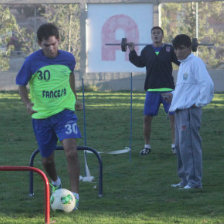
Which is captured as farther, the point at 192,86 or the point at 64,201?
the point at 192,86

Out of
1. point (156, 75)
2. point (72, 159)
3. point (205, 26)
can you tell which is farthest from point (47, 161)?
point (205, 26)

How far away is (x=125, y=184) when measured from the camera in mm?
7879

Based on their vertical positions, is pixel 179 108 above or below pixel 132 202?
above

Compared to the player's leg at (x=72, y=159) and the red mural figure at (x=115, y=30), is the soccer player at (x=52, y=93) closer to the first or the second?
the player's leg at (x=72, y=159)

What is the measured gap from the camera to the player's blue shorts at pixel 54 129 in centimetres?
657

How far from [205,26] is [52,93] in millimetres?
29323

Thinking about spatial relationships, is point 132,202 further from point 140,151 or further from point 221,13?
point 221,13

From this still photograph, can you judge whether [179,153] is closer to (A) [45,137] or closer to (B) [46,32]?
(A) [45,137]

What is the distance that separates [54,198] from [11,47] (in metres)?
24.6

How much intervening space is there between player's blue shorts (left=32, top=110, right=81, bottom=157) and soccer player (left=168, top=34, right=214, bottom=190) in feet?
4.16

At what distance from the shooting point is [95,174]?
8680 millimetres

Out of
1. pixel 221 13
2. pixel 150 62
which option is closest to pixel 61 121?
A: pixel 150 62

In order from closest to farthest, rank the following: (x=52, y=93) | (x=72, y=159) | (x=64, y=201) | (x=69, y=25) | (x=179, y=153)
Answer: (x=64, y=201), (x=72, y=159), (x=52, y=93), (x=179, y=153), (x=69, y=25)

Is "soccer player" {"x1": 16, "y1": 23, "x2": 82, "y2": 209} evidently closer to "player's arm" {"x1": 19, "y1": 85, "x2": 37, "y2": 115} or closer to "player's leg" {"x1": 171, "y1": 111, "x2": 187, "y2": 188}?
"player's arm" {"x1": 19, "y1": 85, "x2": 37, "y2": 115}
